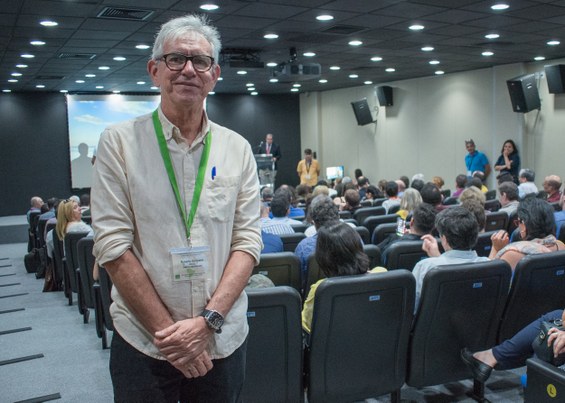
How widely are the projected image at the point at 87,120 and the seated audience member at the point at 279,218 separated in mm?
10028

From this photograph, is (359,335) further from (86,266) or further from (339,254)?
(86,266)

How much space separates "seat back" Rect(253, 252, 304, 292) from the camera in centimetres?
349

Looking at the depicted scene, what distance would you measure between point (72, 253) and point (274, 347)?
3.46 meters

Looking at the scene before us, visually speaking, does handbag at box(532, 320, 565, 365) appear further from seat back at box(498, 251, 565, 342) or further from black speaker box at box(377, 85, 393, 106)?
black speaker box at box(377, 85, 393, 106)

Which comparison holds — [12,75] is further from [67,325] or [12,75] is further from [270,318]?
[270,318]

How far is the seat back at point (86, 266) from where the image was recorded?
4605 mm

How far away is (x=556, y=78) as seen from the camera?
10469 millimetres

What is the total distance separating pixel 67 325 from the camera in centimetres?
530

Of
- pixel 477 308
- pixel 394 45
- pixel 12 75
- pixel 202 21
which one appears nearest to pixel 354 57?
pixel 394 45

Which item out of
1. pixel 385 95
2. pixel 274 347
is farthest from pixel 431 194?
pixel 385 95

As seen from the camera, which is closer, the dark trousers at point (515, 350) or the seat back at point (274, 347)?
the seat back at point (274, 347)

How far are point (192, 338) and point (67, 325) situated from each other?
4364 mm

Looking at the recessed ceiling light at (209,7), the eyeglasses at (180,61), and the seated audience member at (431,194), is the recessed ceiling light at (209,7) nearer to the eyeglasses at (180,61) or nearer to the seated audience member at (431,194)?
the seated audience member at (431,194)

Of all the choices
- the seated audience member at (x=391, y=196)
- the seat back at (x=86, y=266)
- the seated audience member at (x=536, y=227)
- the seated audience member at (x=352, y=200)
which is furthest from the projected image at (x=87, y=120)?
the seated audience member at (x=536, y=227)
